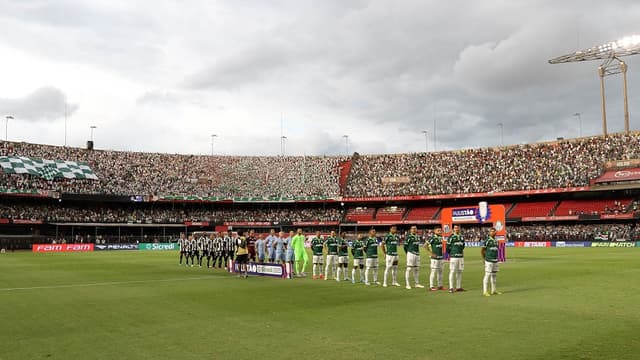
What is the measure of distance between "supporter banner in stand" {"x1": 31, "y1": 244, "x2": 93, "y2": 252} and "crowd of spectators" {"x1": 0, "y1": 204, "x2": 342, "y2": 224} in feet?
27.5

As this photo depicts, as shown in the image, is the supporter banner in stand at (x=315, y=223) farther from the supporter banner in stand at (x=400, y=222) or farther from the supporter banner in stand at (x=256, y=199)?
the supporter banner in stand at (x=400, y=222)

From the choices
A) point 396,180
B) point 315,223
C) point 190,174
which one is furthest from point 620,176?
point 190,174

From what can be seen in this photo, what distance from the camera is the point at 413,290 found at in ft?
65.2

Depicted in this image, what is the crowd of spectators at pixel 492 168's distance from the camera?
239 feet

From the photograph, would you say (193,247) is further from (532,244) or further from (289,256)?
(532,244)

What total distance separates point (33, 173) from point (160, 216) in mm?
18212

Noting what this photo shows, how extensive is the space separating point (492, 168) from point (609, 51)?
21.8m

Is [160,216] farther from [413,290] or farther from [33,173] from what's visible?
[413,290]

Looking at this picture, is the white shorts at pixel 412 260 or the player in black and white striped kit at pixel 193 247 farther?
the player in black and white striped kit at pixel 193 247

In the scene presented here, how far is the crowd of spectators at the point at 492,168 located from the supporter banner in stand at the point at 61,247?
135 ft

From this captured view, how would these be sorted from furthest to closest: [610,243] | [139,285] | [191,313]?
[610,243] < [139,285] < [191,313]

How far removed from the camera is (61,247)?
6550 cm

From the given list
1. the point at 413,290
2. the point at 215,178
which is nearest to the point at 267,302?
the point at 413,290

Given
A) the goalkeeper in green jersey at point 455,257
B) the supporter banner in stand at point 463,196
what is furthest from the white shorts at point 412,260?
the supporter banner in stand at point 463,196
